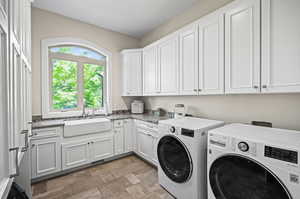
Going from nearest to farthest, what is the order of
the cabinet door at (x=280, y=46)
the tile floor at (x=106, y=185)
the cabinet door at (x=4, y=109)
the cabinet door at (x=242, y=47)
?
the cabinet door at (x=4, y=109)
the cabinet door at (x=280, y=46)
the cabinet door at (x=242, y=47)
the tile floor at (x=106, y=185)

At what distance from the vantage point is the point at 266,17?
1.29 m

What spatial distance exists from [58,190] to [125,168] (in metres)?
1.00

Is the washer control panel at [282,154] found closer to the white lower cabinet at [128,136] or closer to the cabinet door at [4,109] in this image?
the cabinet door at [4,109]

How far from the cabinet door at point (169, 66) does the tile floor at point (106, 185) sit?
147cm

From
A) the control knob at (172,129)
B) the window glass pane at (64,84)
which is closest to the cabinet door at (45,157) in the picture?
the window glass pane at (64,84)

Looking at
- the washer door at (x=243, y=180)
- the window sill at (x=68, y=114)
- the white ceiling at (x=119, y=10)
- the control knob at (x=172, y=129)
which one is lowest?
the washer door at (x=243, y=180)

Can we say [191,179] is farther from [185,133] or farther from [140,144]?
[140,144]

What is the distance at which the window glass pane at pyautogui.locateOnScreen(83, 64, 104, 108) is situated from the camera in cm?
301

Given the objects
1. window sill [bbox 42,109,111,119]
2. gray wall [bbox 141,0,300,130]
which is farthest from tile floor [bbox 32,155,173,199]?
gray wall [bbox 141,0,300,130]

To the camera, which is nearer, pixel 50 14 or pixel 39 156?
pixel 39 156

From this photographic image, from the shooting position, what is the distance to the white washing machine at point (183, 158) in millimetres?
1437

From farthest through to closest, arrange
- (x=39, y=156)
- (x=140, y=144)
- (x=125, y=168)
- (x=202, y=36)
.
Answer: (x=140, y=144) → (x=125, y=168) → (x=39, y=156) → (x=202, y=36)

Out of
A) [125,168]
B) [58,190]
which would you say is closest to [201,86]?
[125,168]

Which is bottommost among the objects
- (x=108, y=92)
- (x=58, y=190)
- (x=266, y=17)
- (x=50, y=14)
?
(x=58, y=190)
